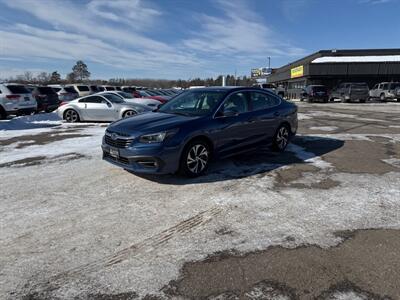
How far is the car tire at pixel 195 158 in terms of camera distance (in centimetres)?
597

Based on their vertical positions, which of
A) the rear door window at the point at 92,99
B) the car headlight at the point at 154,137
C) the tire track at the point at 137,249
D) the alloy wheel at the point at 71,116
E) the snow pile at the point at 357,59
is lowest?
the tire track at the point at 137,249

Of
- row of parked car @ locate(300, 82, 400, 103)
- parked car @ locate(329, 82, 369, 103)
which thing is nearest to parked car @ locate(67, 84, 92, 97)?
row of parked car @ locate(300, 82, 400, 103)

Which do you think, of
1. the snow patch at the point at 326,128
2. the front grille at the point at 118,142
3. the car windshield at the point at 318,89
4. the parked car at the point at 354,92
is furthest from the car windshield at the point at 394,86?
the front grille at the point at 118,142

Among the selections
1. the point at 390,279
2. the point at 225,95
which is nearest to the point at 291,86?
the point at 225,95

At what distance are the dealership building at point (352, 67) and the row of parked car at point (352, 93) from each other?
6749mm

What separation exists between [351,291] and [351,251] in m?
0.75

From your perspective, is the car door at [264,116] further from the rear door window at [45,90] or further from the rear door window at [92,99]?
the rear door window at [45,90]

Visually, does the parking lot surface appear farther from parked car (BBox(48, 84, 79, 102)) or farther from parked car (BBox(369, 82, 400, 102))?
parked car (BBox(369, 82, 400, 102))

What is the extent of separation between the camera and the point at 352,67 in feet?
139

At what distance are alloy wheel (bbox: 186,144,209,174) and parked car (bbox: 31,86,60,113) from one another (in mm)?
16285

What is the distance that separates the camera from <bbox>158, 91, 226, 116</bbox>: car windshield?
666 cm

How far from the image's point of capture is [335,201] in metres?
5.11

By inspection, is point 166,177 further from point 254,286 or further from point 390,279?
point 390,279

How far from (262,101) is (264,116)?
1.29 feet
